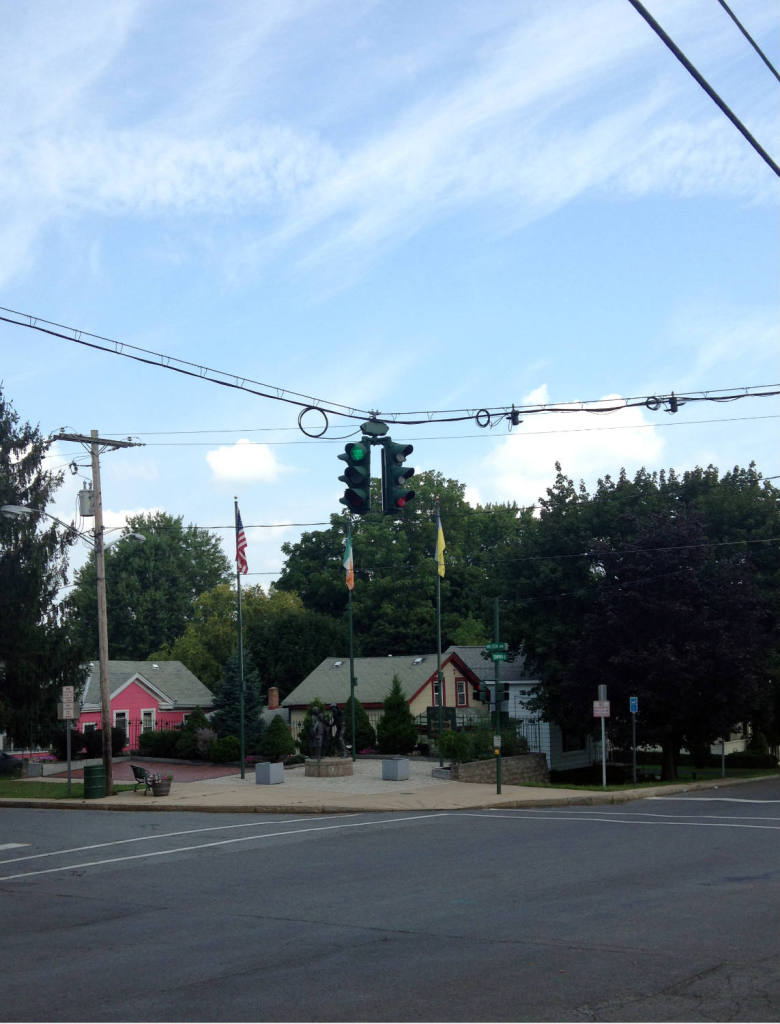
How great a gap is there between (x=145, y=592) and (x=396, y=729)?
55228 mm

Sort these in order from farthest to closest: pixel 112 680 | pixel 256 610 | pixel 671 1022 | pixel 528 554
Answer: pixel 256 610 < pixel 112 680 < pixel 528 554 < pixel 671 1022

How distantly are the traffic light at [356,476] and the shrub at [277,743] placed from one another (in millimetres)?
26170

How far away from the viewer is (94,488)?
31.0 m

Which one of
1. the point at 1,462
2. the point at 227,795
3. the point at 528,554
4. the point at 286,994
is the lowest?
the point at 227,795

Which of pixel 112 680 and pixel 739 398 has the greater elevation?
pixel 739 398

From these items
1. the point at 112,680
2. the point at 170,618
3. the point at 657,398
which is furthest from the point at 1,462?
the point at 170,618

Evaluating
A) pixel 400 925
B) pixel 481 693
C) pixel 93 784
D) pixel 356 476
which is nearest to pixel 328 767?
pixel 93 784

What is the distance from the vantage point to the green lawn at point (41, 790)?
31.2m

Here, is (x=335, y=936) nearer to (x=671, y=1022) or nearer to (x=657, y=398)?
(x=671, y=1022)

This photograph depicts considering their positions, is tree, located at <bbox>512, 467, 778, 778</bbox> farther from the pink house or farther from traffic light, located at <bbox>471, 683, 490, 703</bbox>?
the pink house

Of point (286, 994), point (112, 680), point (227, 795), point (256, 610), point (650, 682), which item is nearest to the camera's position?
point (286, 994)

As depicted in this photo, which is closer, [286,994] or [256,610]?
[286,994]

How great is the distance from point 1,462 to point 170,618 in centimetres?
5026

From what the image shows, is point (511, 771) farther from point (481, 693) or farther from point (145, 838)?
point (481, 693)
